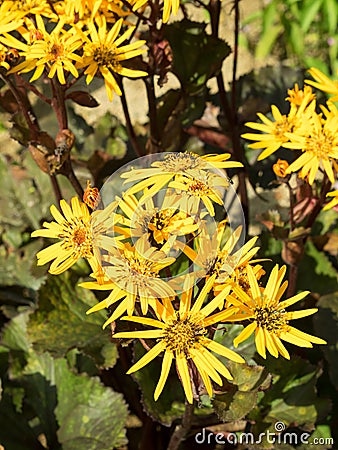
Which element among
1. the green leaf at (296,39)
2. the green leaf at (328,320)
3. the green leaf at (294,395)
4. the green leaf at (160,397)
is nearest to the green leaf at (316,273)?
the green leaf at (328,320)

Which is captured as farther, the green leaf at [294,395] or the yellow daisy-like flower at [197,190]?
the green leaf at [294,395]

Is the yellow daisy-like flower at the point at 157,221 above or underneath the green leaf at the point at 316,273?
above

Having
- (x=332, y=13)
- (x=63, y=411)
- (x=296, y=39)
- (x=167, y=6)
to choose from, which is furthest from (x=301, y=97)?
(x=296, y=39)

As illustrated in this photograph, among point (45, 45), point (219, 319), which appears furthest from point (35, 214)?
point (219, 319)

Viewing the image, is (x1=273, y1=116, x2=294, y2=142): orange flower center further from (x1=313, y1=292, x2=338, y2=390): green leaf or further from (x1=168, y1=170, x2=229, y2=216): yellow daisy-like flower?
(x1=313, y1=292, x2=338, y2=390): green leaf

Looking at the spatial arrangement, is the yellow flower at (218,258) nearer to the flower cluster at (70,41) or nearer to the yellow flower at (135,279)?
the yellow flower at (135,279)

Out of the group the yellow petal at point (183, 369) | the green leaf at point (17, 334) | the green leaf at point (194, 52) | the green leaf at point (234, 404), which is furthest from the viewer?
the green leaf at point (17, 334)

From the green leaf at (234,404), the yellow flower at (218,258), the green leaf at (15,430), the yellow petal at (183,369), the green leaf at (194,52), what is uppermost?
the green leaf at (194,52)
